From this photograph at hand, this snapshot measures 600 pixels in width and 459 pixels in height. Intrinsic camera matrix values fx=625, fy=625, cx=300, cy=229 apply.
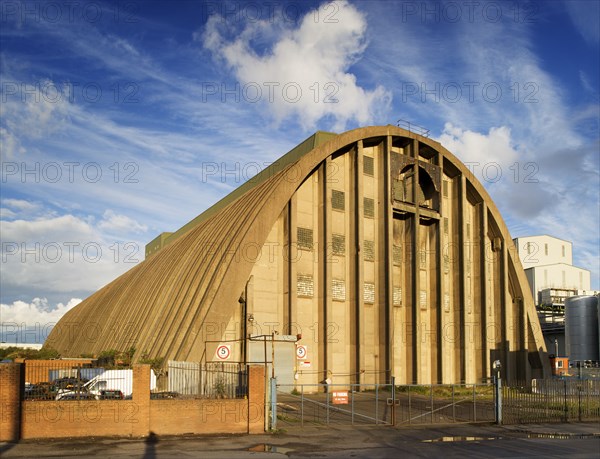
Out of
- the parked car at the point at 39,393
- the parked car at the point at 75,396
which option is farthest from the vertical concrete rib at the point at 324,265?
the parked car at the point at 39,393

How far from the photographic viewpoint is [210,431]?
2302 cm

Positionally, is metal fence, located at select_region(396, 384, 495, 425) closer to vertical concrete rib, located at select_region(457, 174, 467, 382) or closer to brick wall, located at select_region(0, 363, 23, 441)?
vertical concrete rib, located at select_region(457, 174, 467, 382)

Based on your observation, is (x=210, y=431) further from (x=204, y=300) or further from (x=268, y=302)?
(x=268, y=302)

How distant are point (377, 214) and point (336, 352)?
1017 centimetres

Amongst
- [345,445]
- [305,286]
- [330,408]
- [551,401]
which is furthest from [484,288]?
[345,445]

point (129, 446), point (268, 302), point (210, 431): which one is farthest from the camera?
point (268, 302)

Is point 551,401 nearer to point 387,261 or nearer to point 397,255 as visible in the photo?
point 387,261

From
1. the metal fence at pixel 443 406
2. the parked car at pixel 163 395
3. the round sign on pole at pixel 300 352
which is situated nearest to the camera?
the parked car at pixel 163 395

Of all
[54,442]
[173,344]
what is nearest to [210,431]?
[54,442]

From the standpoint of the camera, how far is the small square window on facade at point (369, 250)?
139ft

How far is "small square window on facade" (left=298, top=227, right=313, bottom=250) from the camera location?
39.4 metres

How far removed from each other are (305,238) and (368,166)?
8.00 m

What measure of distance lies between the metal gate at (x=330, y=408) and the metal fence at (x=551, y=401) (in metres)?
5.85

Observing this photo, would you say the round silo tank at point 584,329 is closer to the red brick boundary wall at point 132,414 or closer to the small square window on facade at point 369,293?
the small square window on facade at point 369,293
